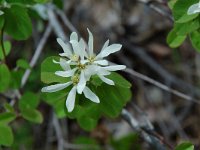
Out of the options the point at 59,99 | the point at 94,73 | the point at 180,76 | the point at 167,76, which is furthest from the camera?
the point at 180,76

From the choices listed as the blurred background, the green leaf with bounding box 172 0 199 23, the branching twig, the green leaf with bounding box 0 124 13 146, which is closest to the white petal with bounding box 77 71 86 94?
the green leaf with bounding box 172 0 199 23

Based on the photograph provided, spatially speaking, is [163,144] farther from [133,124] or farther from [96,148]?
[96,148]

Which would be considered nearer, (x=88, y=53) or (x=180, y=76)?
(x=88, y=53)

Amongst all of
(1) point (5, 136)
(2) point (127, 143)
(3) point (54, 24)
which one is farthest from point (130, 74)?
(1) point (5, 136)

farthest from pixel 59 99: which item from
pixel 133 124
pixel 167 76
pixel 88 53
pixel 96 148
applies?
pixel 167 76

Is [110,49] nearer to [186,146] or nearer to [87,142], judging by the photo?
[186,146]

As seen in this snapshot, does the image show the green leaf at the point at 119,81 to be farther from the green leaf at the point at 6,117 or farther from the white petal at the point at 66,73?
the green leaf at the point at 6,117
